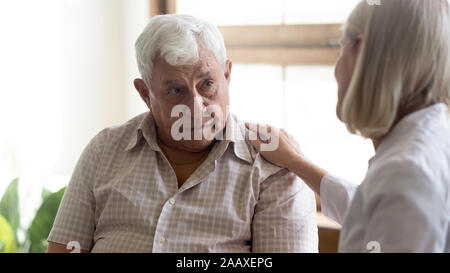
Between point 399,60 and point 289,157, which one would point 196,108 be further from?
point 399,60

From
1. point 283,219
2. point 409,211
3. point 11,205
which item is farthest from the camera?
point 11,205

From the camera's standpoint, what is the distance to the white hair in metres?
1.50

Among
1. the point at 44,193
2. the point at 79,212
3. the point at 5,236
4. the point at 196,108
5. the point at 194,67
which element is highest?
the point at 194,67

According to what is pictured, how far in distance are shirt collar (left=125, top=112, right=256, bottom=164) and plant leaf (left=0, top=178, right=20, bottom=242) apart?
1058 mm

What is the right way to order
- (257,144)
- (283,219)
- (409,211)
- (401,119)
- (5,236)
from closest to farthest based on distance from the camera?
(409,211) < (401,119) < (283,219) < (257,144) < (5,236)

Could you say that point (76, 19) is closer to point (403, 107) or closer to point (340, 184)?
point (340, 184)

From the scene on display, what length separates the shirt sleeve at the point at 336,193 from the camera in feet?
4.80

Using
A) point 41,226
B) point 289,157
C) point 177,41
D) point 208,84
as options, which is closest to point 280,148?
point 289,157

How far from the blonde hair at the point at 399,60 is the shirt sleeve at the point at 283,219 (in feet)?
1.31

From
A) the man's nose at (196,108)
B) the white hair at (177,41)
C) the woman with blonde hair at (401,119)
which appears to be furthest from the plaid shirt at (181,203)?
the woman with blonde hair at (401,119)

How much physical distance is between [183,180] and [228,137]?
6.7 inches

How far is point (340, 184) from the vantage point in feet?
4.83

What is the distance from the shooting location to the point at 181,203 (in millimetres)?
1528

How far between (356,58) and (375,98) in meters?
0.11
